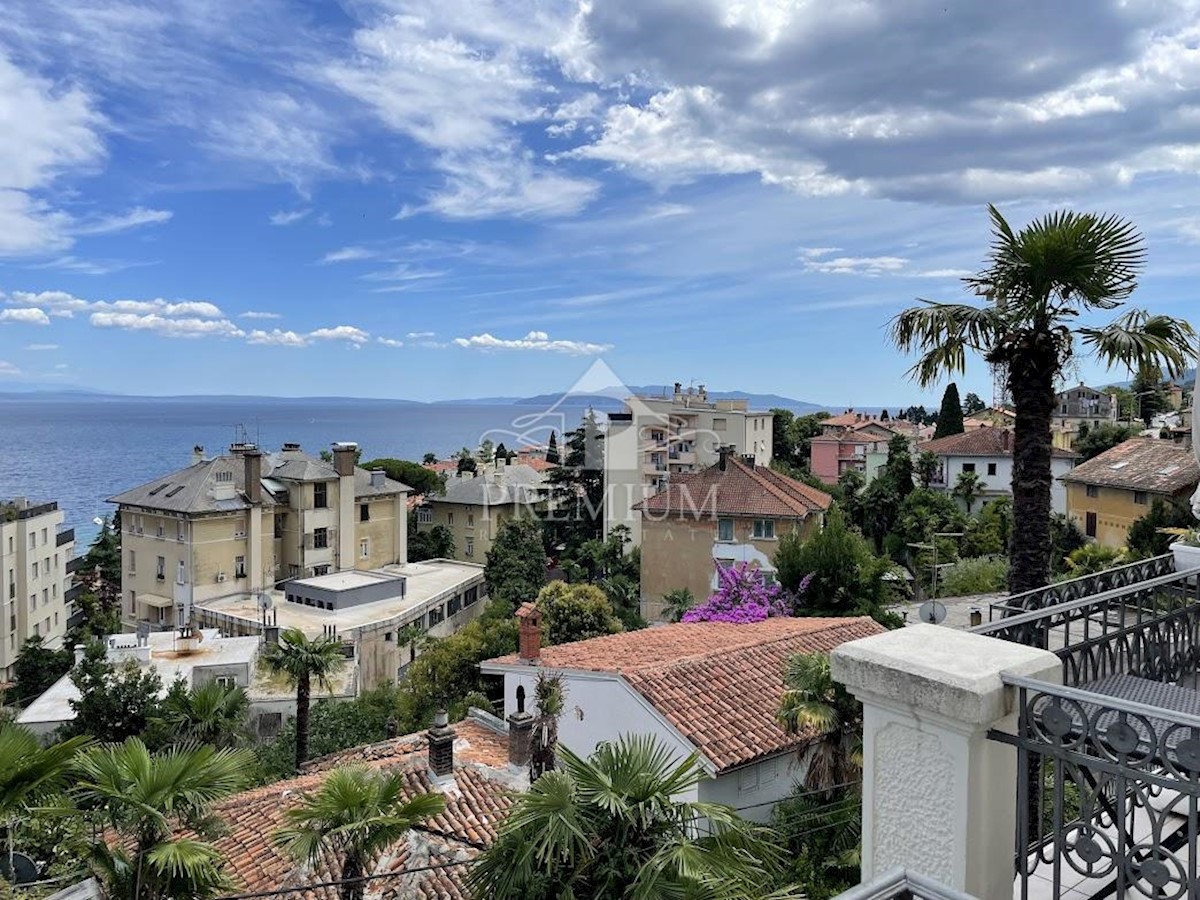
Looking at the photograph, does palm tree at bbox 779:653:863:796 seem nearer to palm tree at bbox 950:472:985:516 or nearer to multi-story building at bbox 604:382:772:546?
multi-story building at bbox 604:382:772:546

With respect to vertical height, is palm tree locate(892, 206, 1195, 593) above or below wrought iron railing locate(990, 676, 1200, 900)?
above

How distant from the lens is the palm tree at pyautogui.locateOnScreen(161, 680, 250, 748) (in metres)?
15.5

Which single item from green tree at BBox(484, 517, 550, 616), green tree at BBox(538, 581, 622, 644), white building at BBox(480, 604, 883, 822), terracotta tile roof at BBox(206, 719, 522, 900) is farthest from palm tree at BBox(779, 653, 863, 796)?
green tree at BBox(484, 517, 550, 616)

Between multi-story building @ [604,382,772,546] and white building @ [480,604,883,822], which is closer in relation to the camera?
white building @ [480,604,883,822]

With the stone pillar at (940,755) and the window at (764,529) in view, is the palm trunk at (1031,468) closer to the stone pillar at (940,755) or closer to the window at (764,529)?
the stone pillar at (940,755)

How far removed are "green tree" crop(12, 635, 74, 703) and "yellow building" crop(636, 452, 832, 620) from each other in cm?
2371

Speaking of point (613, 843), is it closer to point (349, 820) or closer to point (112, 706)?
point (349, 820)

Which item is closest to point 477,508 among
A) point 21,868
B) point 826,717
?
Result: point 21,868

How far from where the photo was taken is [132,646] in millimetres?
27391

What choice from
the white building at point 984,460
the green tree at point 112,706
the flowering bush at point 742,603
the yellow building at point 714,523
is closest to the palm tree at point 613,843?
the green tree at point 112,706

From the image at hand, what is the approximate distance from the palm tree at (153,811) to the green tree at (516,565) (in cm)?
3423

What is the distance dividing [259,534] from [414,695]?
22850 millimetres

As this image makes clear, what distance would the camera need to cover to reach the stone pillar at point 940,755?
2.91 m

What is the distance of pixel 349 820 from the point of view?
760 centimetres
